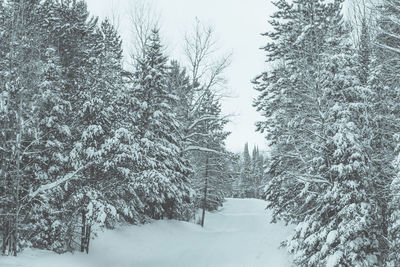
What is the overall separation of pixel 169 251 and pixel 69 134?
8467 mm

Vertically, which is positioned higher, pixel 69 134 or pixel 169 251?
pixel 69 134

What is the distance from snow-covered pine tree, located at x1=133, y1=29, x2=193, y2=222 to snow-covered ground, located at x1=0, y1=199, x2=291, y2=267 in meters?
2.18

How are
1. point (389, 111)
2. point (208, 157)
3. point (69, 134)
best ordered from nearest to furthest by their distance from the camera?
1. point (389, 111)
2. point (69, 134)
3. point (208, 157)

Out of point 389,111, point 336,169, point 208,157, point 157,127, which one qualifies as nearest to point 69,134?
point 157,127

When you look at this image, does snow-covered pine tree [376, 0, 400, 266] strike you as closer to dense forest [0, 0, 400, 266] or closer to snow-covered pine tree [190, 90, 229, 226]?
dense forest [0, 0, 400, 266]

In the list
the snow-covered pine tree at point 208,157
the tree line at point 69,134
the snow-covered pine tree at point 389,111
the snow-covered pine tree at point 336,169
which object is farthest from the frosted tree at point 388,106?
the snow-covered pine tree at point 208,157

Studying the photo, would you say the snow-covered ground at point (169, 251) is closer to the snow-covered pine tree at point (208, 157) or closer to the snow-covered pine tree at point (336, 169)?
the snow-covered pine tree at point (336, 169)

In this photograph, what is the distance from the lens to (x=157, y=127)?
20672 millimetres

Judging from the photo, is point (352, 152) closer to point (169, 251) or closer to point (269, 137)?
point (269, 137)

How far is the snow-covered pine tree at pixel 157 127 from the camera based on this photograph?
1945 cm

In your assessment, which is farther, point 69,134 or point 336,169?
point 69,134

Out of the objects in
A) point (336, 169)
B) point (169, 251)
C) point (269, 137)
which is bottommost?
point (169, 251)

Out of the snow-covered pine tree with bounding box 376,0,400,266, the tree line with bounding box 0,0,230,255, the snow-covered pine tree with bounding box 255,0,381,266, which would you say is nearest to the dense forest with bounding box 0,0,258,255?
the tree line with bounding box 0,0,230,255

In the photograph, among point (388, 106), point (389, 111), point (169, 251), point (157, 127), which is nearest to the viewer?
point (388, 106)
